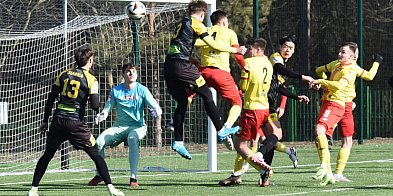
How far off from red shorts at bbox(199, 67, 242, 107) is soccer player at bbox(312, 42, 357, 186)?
4.07 ft

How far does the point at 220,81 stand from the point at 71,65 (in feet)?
18.9

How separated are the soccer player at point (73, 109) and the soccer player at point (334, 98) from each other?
330 centimetres

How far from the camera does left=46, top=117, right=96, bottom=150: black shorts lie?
12.3 metres

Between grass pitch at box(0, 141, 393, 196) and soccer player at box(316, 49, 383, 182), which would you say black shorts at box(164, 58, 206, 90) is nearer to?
grass pitch at box(0, 141, 393, 196)

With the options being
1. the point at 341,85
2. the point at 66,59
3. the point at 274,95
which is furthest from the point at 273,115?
the point at 66,59

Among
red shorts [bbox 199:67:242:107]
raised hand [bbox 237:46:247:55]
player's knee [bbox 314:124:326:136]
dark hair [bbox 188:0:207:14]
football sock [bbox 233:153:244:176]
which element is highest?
dark hair [bbox 188:0:207:14]

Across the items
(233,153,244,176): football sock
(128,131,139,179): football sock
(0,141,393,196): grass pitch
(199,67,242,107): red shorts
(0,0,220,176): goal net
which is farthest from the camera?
(0,0,220,176): goal net

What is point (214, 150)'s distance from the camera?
16688 mm

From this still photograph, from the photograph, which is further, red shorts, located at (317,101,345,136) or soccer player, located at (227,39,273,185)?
red shorts, located at (317,101,345,136)

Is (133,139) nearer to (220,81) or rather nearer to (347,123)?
(220,81)

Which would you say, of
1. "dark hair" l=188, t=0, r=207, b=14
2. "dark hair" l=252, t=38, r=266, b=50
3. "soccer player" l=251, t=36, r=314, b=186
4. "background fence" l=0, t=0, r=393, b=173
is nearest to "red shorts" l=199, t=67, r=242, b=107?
"dark hair" l=252, t=38, r=266, b=50

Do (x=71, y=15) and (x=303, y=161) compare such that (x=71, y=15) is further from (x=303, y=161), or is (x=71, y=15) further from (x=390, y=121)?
(x=390, y=121)

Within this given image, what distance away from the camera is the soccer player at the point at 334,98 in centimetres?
1395

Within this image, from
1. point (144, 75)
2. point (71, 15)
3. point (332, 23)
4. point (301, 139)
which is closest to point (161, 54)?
point (144, 75)
